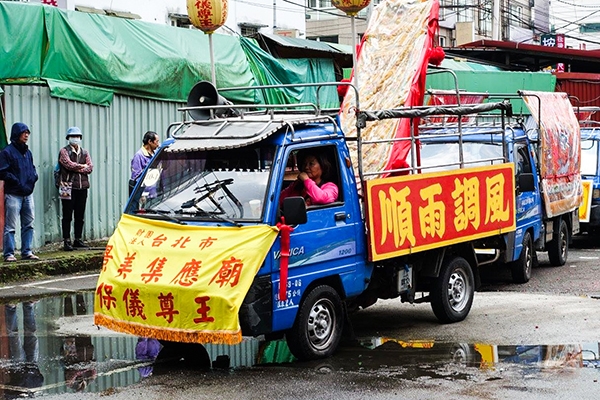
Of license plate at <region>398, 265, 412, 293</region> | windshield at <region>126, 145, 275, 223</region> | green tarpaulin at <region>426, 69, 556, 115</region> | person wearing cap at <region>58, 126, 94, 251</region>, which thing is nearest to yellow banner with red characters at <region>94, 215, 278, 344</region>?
windshield at <region>126, 145, 275, 223</region>

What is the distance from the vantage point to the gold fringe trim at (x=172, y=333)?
7.76m

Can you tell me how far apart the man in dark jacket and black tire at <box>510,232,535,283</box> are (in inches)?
269

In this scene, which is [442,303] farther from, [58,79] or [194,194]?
[58,79]

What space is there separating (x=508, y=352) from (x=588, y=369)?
3.08ft

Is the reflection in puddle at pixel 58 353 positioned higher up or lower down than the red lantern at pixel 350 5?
lower down

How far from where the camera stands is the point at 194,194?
8781 millimetres

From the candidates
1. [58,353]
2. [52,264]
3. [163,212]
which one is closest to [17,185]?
[52,264]

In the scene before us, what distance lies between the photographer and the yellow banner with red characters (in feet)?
25.7

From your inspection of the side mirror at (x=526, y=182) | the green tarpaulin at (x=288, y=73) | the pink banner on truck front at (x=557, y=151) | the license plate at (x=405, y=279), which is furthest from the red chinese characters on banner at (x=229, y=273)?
the green tarpaulin at (x=288, y=73)

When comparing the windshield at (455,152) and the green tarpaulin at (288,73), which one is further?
the green tarpaulin at (288,73)

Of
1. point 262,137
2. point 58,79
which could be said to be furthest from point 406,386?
point 58,79

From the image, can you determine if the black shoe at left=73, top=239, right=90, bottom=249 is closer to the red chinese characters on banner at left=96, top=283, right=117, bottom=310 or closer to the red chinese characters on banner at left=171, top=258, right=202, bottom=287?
the red chinese characters on banner at left=96, top=283, right=117, bottom=310

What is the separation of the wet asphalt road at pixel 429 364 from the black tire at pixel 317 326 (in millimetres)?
118

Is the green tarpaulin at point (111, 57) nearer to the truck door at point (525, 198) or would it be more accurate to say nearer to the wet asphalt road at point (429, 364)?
the wet asphalt road at point (429, 364)
